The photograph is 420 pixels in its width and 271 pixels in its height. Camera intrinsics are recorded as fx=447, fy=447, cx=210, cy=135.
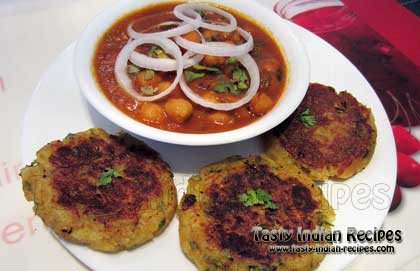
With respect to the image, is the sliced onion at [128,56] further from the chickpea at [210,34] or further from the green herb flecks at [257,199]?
the green herb flecks at [257,199]

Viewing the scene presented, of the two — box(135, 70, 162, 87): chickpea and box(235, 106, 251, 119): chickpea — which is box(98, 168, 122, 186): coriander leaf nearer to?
box(135, 70, 162, 87): chickpea

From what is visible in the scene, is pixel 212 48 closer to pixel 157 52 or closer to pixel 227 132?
pixel 157 52

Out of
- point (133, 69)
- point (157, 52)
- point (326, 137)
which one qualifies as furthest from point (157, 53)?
point (326, 137)

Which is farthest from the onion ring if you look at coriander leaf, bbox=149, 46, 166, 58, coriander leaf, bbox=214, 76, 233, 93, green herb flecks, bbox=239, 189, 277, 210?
green herb flecks, bbox=239, 189, 277, 210

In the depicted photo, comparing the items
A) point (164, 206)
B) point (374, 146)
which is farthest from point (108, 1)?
point (374, 146)

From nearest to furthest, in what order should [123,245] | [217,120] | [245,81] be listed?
[123,245], [217,120], [245,81]

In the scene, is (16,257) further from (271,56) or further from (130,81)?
(271,56)
